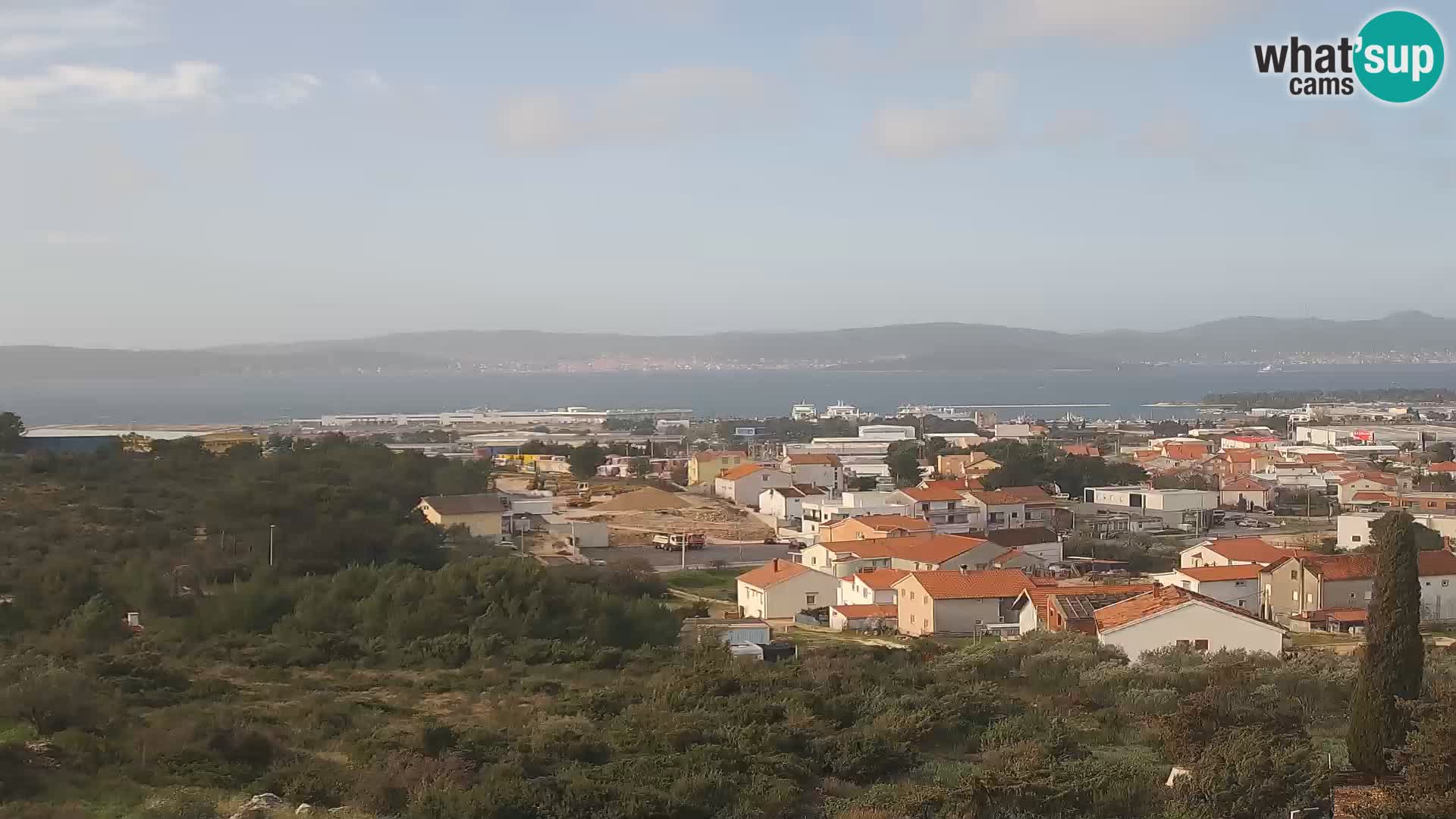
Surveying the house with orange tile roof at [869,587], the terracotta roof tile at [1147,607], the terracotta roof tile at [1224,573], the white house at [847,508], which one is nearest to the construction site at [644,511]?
the white house at [847,508]

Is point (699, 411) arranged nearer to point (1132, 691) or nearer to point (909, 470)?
point (909, 470)

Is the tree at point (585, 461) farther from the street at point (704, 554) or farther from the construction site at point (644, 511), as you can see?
the street at point (704, 554)

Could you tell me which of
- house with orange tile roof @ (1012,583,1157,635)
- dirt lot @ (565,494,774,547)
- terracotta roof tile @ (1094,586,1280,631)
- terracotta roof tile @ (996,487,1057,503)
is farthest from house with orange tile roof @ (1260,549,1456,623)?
dirt lot @ (565,494,774,547)

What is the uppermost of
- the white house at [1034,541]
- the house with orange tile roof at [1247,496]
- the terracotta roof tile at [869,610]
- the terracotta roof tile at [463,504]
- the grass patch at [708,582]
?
the terracotta roof tile at [463,504]

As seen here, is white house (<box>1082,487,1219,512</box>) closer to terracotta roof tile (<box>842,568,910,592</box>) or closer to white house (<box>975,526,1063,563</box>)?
white house (<box>975,526,1063,563</box>)

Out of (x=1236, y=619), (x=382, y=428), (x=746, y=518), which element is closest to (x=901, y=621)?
(x=1236, y=619)

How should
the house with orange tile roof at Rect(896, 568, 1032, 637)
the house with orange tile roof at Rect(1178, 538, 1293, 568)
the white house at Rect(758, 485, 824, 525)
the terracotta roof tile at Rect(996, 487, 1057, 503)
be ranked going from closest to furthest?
the house with orange tile roof at Rect(896, 568, 1032, 637) < the house with orange tile roof at Rect(1178, 538, 1293, 568) < the terracotta roof tile at Rect(996, 487, 1057, 503) < the white house at Rect(758, 485, 824, 525)
